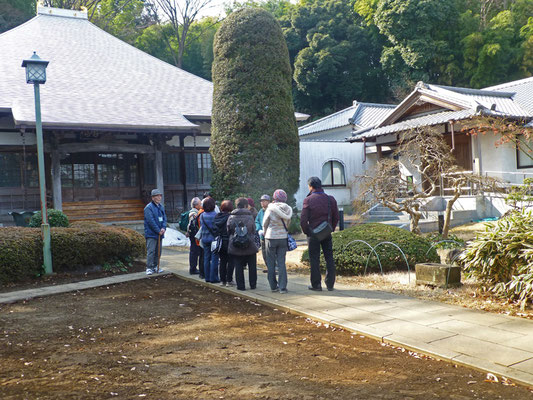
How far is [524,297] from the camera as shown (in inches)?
253

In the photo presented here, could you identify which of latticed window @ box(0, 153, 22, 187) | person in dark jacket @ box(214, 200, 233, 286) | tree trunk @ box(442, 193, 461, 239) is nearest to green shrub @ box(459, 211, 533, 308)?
person in dark jacket @ box(214, 200, 233, 286)

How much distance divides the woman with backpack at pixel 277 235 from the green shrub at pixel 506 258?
2.81 metres

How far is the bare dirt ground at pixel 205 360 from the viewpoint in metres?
4.14

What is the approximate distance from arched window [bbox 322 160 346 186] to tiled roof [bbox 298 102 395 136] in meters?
4.08

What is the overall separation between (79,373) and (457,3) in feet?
128

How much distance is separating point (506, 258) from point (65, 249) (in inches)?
319

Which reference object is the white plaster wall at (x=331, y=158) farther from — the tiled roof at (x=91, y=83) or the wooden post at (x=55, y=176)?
the wooden post at (x=55, y=176)

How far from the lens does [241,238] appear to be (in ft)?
25.9

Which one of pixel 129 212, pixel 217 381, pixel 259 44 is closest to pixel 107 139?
pixel 129 212

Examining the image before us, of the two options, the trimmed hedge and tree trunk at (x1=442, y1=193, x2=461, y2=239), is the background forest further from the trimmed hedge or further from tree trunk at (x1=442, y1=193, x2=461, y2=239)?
the trimmed hedge

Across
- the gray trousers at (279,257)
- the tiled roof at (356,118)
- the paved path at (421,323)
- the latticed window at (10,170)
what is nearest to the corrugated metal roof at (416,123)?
the tiled roof at (356,118)

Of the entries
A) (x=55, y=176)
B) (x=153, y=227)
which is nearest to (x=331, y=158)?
(x=55, y=176)

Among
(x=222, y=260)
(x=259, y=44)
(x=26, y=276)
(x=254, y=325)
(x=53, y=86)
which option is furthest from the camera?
(x=53, y=86)

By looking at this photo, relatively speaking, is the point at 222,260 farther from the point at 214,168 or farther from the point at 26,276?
the point at 214,168
